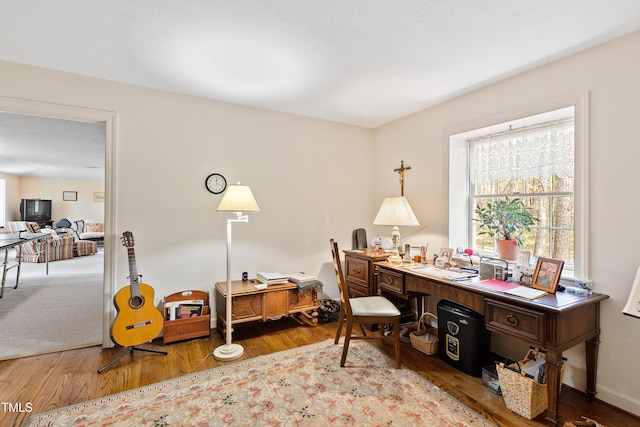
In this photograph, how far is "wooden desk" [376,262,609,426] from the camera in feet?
5.51

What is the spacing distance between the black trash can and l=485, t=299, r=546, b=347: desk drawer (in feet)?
1.01

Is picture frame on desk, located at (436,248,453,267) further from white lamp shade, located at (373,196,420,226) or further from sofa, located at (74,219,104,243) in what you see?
sofa, located at (74,219,104,243)

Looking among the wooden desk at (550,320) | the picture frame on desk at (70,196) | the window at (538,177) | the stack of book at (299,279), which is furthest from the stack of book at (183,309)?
the picture frame on desk at (70,196)

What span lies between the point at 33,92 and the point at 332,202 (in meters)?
3.01

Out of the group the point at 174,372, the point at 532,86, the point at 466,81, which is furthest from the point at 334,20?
the point at 174,372

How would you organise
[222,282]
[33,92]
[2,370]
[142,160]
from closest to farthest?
[2,370] < [33,92] < [142,160] < [222,282]

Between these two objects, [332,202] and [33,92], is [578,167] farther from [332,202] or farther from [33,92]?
[33,92]

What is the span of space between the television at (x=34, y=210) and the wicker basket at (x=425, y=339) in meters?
11.4

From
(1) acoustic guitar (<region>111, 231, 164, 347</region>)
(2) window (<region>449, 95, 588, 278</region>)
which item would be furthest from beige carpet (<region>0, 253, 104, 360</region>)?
(2) window (<region>449, 95, 588, 278</region>)

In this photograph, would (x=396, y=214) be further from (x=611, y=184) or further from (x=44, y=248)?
(x=44, y=248)

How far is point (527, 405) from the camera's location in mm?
1780

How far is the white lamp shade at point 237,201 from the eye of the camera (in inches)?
96.8

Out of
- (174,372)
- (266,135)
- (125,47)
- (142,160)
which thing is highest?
(125,47)

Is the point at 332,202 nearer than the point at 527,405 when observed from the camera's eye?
No
